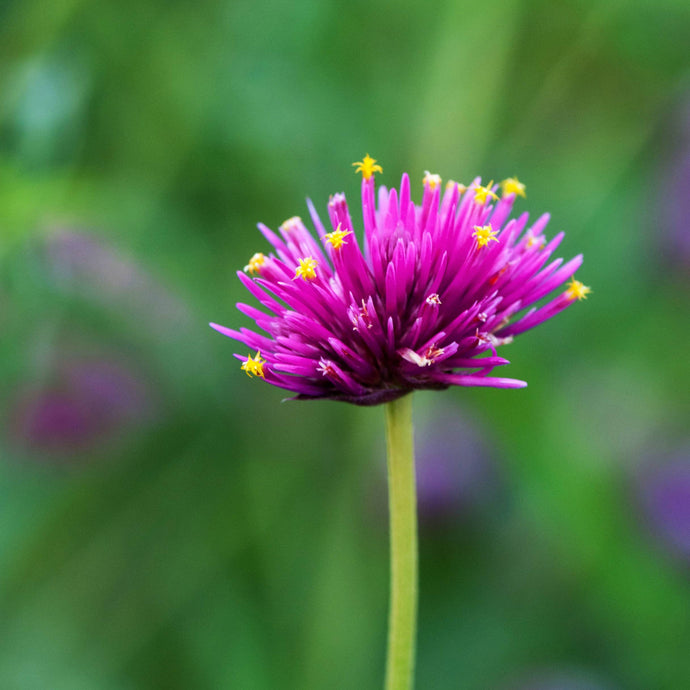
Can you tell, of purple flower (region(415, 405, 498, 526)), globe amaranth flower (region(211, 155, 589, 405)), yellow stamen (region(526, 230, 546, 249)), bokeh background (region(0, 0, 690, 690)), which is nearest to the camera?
globe amaranth flower (region(211, 155, 589, 405))

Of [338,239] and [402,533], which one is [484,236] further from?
[402,533]

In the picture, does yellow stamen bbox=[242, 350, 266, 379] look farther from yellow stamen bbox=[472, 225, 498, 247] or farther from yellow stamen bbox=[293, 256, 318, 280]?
yellow stamen bbox=[472, 225, 498, 247]

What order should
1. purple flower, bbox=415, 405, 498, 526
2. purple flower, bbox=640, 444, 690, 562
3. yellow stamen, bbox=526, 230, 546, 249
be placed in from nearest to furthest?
yellow stamen, bbox=526, 230, 546, 249 < purple flower, bbox=640, 444, 690, 562 < purple flower, bbox=415, 405, 498, 526

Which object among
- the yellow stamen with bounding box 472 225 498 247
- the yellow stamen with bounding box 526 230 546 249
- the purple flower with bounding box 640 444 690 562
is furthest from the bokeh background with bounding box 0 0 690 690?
the yellow stamen with bounding box 472 225 498 247

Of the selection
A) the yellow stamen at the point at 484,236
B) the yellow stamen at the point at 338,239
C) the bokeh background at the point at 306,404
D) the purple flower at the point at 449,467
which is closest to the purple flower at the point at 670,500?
the bokeh background at the point at 306,404

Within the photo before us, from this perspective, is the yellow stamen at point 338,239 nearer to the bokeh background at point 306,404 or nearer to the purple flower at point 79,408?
the bokeh background at point 306,404

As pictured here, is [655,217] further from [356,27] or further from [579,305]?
[356,27]
